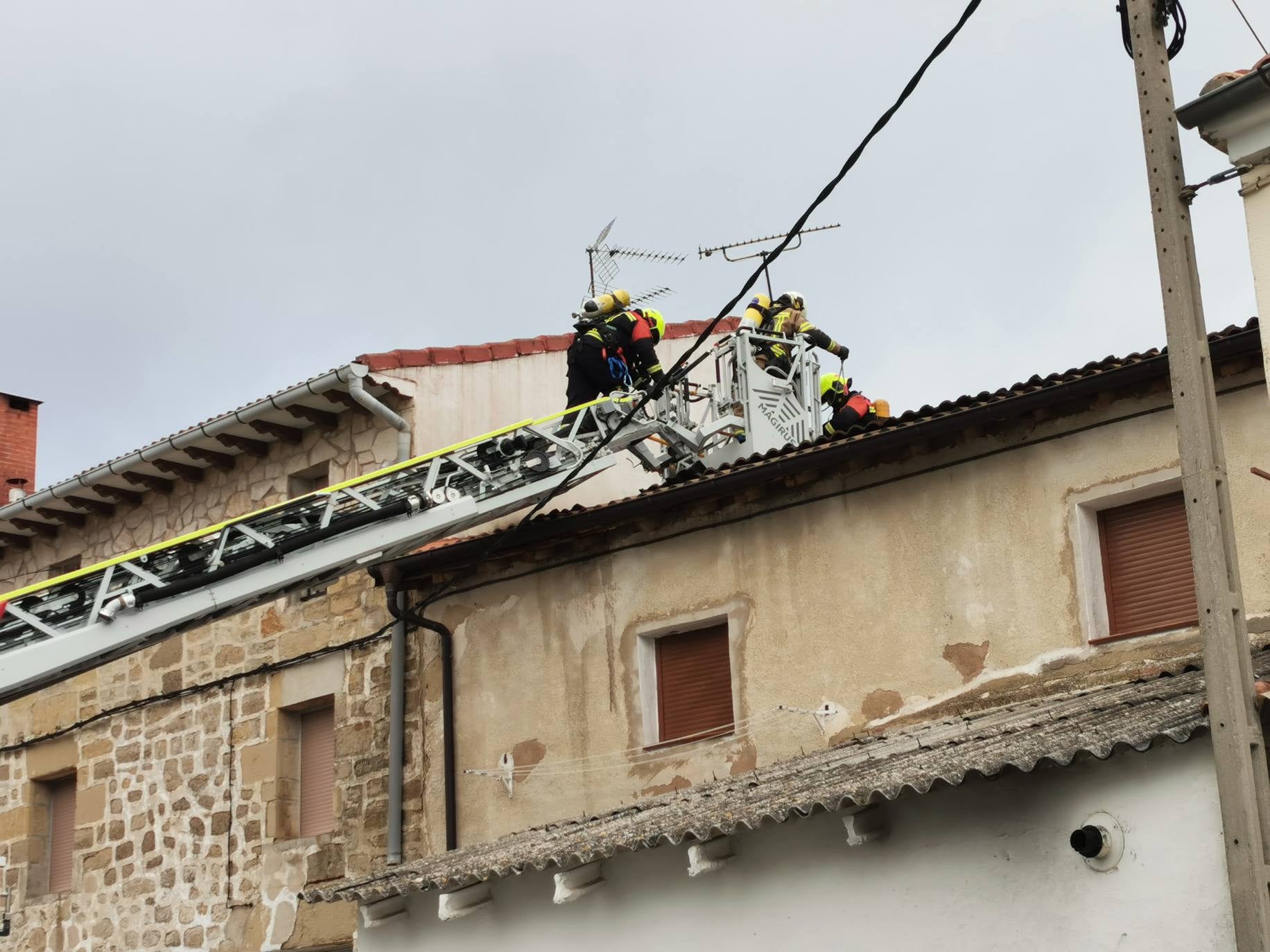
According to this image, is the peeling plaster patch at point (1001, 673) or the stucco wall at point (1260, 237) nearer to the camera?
the stucco wall at point (1260, 237)

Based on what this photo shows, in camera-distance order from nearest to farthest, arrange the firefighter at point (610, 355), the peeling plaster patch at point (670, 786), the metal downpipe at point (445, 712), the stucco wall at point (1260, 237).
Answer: the stucco wall at point (1260, 237) → the peeling plaster patch at point (670, 786) → the metal downpipe at point (445, 712) → the firefighter at point (610, 355)

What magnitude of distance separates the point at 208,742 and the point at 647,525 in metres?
5.05

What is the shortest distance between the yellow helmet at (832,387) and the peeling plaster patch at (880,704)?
5437mm

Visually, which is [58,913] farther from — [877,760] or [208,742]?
[877,760]

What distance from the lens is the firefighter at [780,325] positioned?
50.3 ft

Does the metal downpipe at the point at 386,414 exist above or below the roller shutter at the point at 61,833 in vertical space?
above

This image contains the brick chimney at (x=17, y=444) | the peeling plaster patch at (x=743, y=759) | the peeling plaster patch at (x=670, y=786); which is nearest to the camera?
the peeling plaster patch at (x=743, y=759)

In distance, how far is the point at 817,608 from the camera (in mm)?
12195

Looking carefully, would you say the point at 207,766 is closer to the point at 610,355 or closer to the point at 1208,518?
the point at 610,355

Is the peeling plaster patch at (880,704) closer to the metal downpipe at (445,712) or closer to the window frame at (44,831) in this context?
the metal downpipe at (445,712)

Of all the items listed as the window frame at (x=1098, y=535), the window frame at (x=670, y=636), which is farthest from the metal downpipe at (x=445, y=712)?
the window frame at (x=1098, y=535)

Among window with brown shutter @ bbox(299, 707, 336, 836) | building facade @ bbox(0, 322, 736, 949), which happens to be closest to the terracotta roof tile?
building facade @ bbox(0, 322, 736, 949)

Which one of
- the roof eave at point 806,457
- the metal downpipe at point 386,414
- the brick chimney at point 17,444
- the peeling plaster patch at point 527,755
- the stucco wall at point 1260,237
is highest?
the brick chimney at point 17,444

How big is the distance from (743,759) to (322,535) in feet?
10.9
